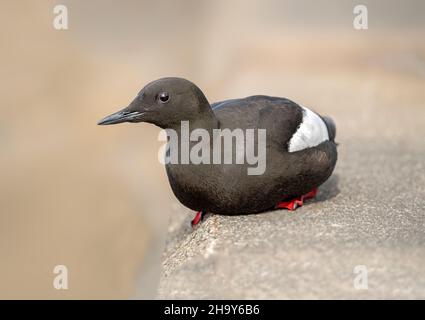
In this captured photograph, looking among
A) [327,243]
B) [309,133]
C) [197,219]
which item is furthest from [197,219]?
[327,243]

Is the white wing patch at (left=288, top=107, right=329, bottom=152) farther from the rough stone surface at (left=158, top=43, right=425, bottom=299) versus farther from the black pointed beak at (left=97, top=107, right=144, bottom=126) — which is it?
the black pointed beak at (left=97, top=107, right=144, bottom=126)

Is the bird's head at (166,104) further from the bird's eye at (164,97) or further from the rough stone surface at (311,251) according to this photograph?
the rough stone surface at (311,251)

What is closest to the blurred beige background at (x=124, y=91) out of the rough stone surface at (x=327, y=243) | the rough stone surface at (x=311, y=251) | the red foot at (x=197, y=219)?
the red foot at (x=197, y=219)

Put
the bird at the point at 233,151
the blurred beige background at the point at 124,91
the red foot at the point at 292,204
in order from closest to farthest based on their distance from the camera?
the bird at the point at 233,151, the red foot at the point at 292,204, the blurred beige background at the point at 124,91

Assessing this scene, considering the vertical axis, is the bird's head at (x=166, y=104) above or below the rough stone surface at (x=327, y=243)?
above

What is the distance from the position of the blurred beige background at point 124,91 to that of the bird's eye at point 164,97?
7.15ft

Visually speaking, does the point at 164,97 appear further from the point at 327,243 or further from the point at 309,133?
the point at 327,243

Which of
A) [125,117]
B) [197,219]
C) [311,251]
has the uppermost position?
[125,117]

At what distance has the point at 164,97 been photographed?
17.7 ft

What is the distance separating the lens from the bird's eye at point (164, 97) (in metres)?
5.39

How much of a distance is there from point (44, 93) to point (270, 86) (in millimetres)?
4571

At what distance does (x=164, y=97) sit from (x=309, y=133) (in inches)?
47.0

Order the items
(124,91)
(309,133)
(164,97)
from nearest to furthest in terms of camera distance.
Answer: (164,97) < (309,133) < (124,91)

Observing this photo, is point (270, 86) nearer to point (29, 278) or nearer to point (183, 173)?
point (29, 278)
